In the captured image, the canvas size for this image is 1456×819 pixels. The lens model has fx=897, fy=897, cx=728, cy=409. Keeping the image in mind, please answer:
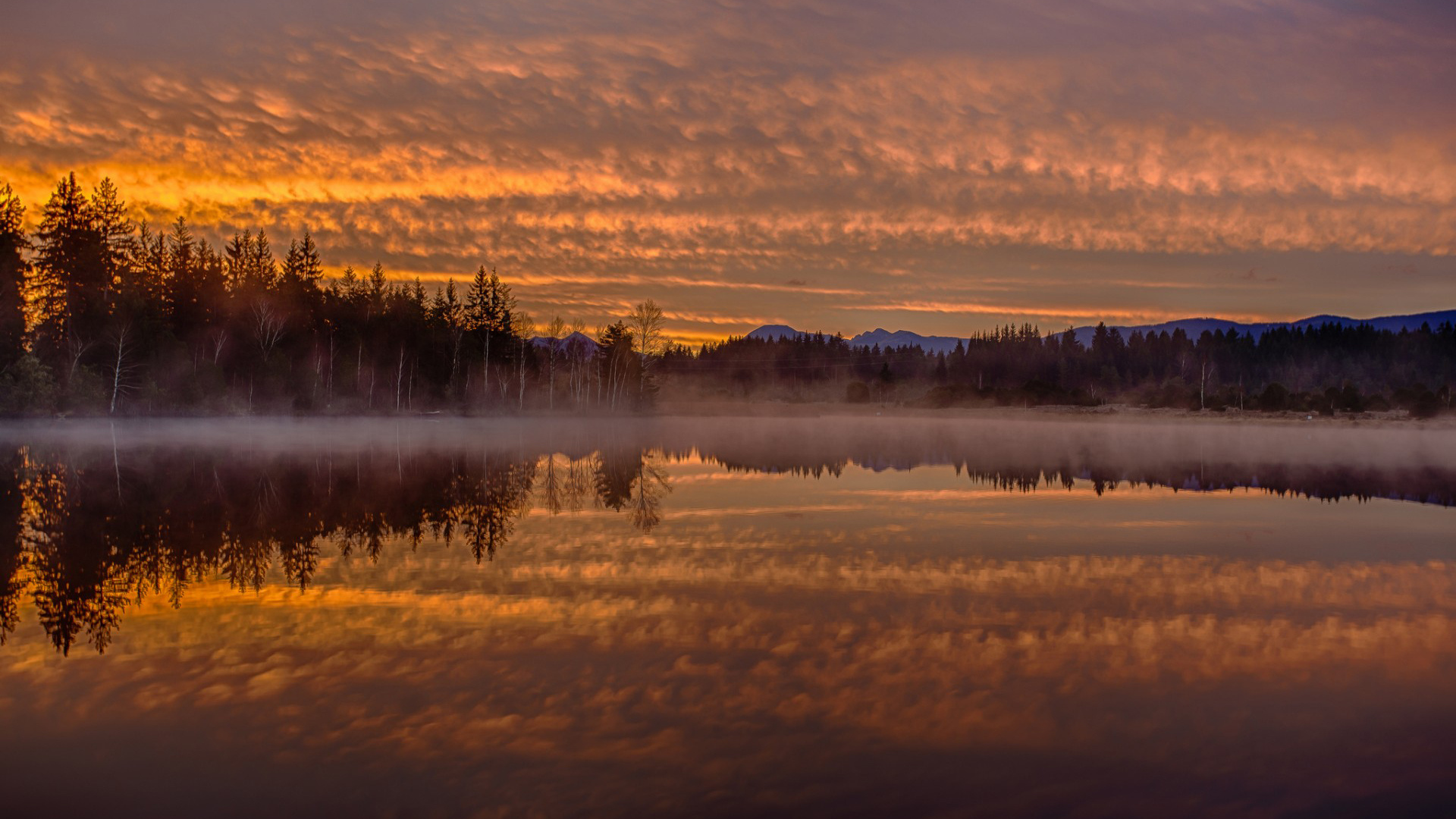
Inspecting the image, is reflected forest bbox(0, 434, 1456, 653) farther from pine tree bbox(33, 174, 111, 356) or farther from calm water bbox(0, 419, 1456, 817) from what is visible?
pine tree bbox(33, 174, 111, 356)

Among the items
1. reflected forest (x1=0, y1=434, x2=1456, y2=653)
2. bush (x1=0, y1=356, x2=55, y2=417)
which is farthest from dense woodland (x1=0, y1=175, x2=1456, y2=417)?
reflected forest (x1=0, y1=434, x2=1456, y2=653)

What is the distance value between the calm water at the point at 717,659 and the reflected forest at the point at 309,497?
0.52 feet

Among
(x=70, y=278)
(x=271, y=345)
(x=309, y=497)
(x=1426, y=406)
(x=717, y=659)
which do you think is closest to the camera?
(x=717, y=659)

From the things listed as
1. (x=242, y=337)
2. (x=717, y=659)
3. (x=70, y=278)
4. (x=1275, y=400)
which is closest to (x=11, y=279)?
(x=70, y=278)

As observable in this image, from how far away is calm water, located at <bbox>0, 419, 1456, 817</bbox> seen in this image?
654 cm

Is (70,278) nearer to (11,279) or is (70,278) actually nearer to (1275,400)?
(11,279)

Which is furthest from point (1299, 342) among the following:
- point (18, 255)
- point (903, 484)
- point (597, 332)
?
point (18, 255)

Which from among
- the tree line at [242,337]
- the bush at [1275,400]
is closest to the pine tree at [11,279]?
the tree line at [242,337]

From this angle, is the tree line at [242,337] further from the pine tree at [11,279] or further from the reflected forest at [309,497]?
the reflected forest at [309,497]

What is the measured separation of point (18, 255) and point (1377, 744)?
7926 cm

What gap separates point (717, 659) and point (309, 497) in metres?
16.7

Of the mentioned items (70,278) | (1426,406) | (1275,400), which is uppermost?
(70,278)

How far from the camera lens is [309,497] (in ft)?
73.3

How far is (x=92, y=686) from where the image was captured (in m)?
8.34
